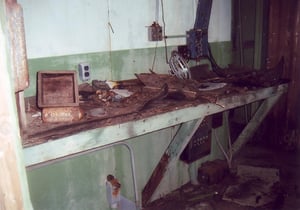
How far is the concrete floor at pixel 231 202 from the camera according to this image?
2.42 meters

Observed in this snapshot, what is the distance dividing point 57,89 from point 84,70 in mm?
359

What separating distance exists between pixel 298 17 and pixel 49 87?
2.78 m

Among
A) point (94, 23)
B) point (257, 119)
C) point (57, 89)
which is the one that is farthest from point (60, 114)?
point (257, 119)

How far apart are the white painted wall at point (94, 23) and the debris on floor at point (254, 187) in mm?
1377

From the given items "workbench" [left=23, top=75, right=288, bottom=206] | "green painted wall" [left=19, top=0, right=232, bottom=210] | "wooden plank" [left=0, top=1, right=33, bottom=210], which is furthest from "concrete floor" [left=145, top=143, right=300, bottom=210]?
"wooden plank" [left=0, top=1, right=33, bottom=210]

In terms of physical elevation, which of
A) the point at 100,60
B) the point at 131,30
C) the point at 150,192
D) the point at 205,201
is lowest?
the point at 205,201

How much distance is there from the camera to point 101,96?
5.93ft

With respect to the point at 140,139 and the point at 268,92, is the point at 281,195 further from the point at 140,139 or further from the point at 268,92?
the point at 140,139

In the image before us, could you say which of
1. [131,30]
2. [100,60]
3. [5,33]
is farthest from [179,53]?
[5,33]

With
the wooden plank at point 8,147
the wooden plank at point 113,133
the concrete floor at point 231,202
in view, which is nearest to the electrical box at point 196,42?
the wooden plank at point 113,133

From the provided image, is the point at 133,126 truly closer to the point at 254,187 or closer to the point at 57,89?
the point at 57,89

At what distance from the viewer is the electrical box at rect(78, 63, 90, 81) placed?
6.21ft

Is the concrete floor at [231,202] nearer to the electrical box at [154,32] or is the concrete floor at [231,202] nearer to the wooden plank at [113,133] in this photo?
the wooden plank at [113,133]

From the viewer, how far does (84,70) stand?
6.23 feet
